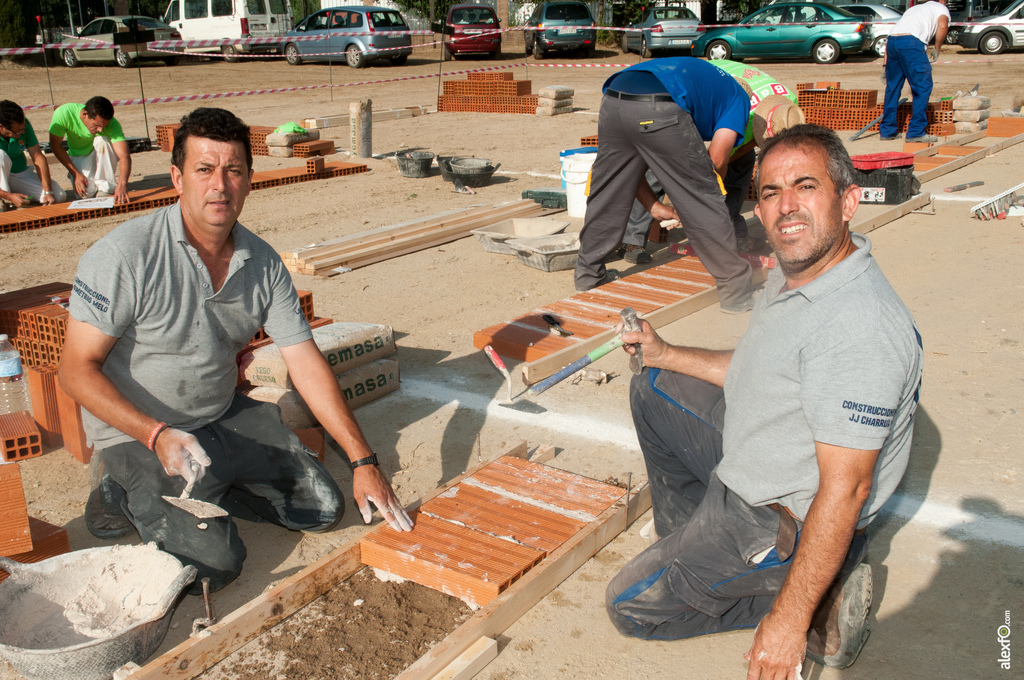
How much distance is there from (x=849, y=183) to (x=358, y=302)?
4353 mm

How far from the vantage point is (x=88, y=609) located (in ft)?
9.48

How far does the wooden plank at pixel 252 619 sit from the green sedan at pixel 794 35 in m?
21.4

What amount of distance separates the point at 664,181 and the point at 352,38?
20773mm

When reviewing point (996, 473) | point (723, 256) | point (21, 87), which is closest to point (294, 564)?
point (996, 473)

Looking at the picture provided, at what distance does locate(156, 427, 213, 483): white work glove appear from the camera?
9.43 ft

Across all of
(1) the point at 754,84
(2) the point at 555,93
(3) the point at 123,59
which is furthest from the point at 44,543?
(3) the point at 123,59

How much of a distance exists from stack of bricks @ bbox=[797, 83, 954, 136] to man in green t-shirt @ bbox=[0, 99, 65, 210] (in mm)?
10532

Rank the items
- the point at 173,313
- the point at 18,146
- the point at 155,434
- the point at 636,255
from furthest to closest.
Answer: the point at 18,146 < the point at 636,255 < the point at 173,313 < the point at 155,434

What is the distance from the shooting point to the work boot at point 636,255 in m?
7.17

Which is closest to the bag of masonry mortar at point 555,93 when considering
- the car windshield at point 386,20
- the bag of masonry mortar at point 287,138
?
the bag of masonry mortar at point 287,138

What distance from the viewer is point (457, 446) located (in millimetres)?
4191

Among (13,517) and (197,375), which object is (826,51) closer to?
(197,375)

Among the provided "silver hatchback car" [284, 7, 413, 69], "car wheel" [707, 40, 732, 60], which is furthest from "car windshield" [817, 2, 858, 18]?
"silver hatchback car" [284, 7, 413, 69]

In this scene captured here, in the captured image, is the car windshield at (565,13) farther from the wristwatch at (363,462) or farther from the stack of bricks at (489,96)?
the wristwatch at (363,462)
